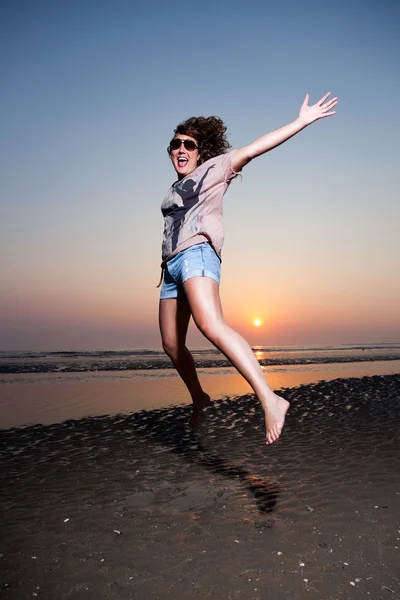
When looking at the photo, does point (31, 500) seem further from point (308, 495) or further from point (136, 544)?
point (308, 495)

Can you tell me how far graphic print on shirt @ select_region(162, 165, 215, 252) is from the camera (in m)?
3.27

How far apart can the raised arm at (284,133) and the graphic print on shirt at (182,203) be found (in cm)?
24

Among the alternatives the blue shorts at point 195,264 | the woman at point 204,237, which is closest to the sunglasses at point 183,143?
the woman at point 204,237

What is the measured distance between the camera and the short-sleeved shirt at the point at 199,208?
3195 millimetres

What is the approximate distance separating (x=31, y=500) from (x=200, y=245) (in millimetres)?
2255

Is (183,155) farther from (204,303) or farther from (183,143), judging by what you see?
(204,303)

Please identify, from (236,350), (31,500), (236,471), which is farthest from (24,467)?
(236,350)

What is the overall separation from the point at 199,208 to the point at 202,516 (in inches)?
81.8

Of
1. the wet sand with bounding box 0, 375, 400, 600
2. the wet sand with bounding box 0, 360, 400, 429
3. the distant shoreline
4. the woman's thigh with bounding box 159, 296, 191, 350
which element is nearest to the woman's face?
the woman's thigh with bounding box 159, 296, 191, 350

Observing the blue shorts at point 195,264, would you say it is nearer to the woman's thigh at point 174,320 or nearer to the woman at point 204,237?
the woman at point 204,237

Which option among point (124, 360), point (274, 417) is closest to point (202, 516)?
point (274, 417)

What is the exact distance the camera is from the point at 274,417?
2982mm

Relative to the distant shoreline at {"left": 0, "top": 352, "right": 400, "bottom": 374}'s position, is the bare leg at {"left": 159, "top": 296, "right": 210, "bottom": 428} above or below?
above

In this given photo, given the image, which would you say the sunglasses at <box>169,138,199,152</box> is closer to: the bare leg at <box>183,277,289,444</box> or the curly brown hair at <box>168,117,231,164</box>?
the curly brown hair at <box>168,117,231,164</box>
